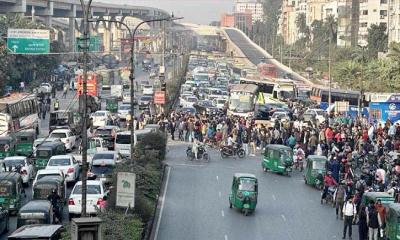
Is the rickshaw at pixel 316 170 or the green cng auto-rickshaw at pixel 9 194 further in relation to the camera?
the rickshaw at pixel 316 170

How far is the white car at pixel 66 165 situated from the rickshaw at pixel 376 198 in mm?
13092

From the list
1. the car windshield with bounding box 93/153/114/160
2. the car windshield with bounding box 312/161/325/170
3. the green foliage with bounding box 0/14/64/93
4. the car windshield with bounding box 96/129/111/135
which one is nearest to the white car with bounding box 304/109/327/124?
the car windshield with bounding box 96/129/111/135

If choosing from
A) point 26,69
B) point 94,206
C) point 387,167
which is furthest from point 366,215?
point 26,69

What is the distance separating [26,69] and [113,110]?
2578cm

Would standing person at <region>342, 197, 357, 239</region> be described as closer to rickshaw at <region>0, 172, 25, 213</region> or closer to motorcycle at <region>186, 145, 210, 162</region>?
rickshaw at <region>0, 172, 25, 213</region>

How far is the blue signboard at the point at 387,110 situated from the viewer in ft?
186

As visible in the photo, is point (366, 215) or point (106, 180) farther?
point (106, 180)

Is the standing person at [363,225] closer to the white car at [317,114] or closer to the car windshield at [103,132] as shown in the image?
the car windshield at [103,132]

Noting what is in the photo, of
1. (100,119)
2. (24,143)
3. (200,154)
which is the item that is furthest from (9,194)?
(100,119)

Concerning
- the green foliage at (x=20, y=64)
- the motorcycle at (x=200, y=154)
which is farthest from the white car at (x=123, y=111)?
the motorcycle at (x=200, y=154)

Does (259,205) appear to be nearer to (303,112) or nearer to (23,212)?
(23,212)

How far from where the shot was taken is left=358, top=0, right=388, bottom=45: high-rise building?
459 feet

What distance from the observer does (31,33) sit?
208 feet

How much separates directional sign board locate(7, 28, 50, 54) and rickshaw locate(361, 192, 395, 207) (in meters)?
38.3
